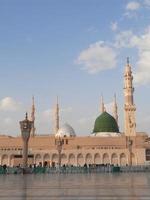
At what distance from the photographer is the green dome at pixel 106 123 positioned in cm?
6125

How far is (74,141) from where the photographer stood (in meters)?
57.1

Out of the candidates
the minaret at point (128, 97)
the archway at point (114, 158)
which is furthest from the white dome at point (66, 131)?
the minaret at point (128, 97)

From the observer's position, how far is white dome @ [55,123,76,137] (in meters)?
61.8

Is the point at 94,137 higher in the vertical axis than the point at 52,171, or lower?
higher

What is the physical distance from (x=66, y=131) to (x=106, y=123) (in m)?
6.74

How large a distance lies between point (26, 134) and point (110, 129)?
3410 cm

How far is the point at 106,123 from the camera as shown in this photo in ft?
201

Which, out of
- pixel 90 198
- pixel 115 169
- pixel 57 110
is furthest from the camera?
pixel 57 110

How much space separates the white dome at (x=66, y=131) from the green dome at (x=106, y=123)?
4.43m

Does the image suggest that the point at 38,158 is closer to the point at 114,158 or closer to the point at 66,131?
the point at 66,131

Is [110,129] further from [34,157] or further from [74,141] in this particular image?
[34,157]

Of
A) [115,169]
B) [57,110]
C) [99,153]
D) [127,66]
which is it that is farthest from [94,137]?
[115,169]

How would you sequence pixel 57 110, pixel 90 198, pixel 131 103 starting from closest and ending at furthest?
1. pixel 90 198
2. pixel 131 103
3. pixel 57 110

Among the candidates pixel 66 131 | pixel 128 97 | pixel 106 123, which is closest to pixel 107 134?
pixel 106 123
